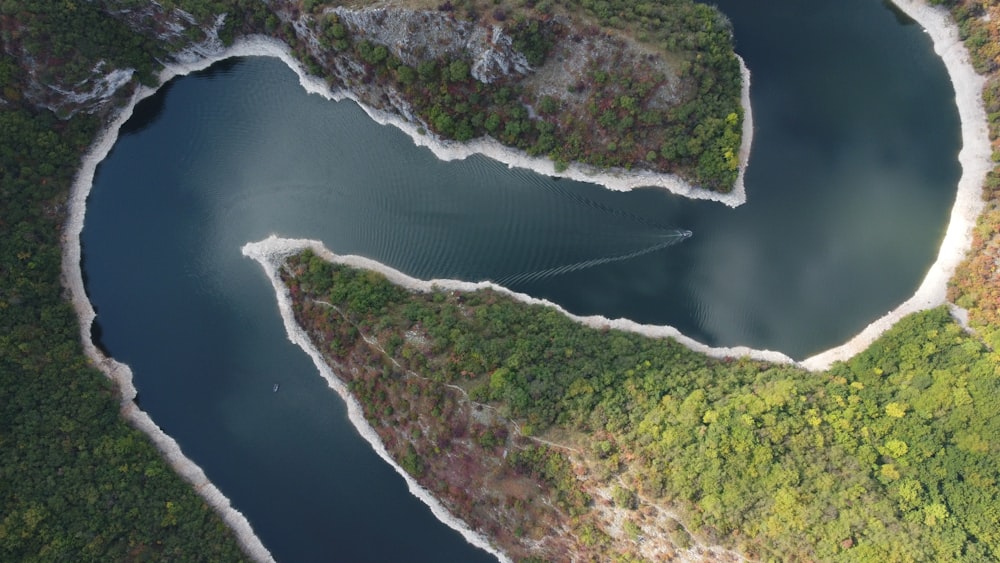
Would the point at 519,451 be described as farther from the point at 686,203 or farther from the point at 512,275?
the point at 686,203

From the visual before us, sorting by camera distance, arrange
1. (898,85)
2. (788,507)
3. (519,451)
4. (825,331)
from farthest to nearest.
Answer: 1. (898,85)
2. (825,331)
3. (519,451)
4. (788,507)

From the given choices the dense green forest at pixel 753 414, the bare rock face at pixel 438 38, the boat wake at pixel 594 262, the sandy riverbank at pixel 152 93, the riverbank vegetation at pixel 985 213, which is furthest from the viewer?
the boat wake at pixel 594 262

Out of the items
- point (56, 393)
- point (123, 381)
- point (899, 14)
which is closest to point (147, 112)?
point (123, 381)

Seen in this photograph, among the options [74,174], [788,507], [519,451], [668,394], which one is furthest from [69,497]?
[788,507]

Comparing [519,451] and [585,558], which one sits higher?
[519,451]

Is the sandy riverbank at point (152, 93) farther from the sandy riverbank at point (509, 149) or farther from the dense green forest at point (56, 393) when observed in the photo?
the dense green forest at point (56, 393)

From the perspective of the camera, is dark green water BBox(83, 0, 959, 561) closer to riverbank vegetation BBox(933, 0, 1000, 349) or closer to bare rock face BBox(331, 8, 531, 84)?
riverbank vegetation BBox(933, 0, 1000, 349)

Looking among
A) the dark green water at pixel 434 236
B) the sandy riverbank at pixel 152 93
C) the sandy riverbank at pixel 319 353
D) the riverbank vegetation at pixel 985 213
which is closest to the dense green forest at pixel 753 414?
the riverbank vegetation at pixel 985 213
